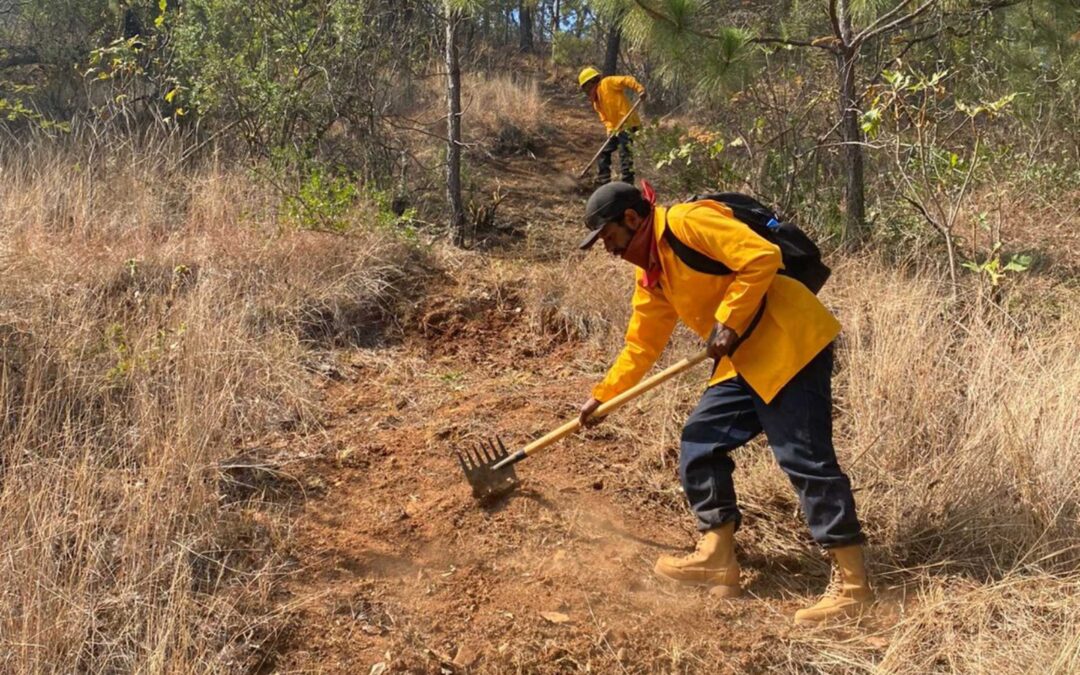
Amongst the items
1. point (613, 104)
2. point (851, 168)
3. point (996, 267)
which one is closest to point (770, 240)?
point (996, 267)

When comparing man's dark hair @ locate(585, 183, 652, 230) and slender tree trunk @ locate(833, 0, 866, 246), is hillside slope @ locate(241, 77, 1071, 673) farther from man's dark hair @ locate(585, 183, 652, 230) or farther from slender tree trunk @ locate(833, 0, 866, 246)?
slender tree trunk @ locate(833, 0, 866, 246)

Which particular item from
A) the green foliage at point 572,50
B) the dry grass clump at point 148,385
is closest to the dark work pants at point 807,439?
the dry grass clump at point 148,385

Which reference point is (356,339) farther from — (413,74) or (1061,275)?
(1061,275)

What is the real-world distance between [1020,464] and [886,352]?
839mm

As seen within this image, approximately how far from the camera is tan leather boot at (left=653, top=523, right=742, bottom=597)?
2.89 metres

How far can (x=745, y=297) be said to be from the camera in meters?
2.53

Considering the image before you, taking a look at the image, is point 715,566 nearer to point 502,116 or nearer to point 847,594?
point 847,594

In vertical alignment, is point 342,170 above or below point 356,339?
above

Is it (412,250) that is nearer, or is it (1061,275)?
(1061,275)

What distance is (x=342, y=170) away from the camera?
22.2 ft

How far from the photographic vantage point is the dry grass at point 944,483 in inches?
100

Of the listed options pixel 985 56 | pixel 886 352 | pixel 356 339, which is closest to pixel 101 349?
pixel 356 339

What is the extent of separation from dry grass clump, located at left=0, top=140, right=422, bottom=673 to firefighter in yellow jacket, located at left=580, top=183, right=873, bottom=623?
1.67 m

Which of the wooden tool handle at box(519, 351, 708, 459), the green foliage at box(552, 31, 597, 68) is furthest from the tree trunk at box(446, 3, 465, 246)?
the green foliage at box(552, 31, 597, 68)
